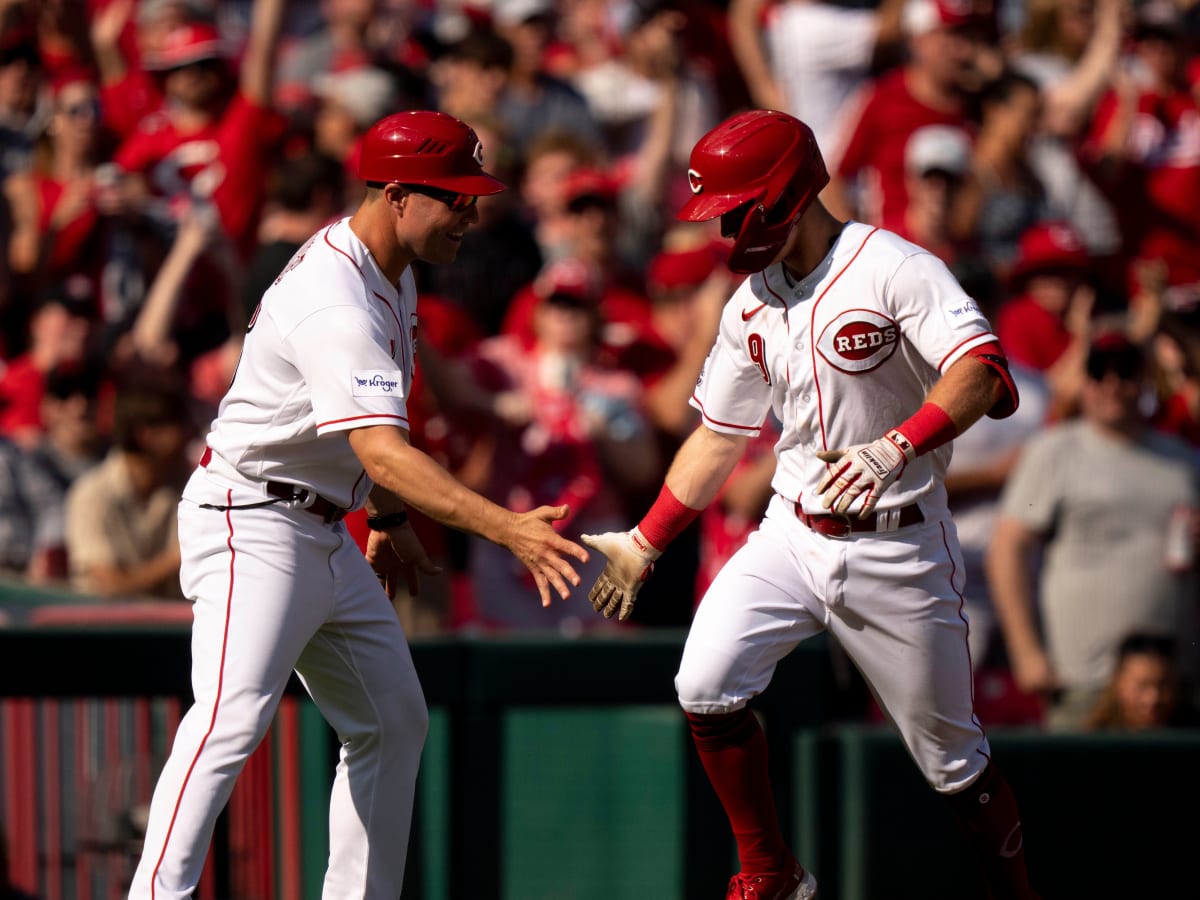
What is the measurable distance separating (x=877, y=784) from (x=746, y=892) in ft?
5.51

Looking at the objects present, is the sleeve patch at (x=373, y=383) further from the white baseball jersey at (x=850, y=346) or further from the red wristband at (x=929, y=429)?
the red wristband at (x=929, y=429)

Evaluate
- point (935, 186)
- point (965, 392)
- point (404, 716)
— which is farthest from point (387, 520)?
point (935, 186)

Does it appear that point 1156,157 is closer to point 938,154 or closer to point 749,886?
point 938,154

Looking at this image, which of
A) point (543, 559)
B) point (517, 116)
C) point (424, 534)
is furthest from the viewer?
point (517, 116)

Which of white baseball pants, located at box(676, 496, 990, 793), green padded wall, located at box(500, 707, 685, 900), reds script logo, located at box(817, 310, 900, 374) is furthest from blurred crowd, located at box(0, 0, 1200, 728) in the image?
reds script logo, located at box(817, 310, 900, 374)

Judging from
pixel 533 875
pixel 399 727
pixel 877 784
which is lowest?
pixel 533 875

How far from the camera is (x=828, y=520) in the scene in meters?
4.58

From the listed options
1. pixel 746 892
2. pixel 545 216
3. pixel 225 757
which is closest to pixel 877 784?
pixel 746 892

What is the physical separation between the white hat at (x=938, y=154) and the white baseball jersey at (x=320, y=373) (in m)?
3.76

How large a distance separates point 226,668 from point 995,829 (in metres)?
2.01

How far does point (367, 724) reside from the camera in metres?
4.64

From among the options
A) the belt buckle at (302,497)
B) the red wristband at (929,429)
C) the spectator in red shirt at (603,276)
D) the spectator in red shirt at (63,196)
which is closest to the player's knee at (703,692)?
the red wristband at (929,429)

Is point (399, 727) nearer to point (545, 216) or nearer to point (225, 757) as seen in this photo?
point (225, 757)

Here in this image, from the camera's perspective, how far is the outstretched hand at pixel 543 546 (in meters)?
4.07
